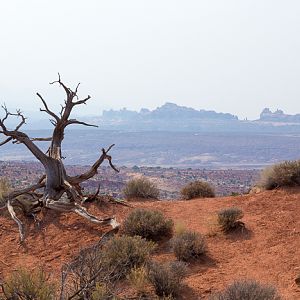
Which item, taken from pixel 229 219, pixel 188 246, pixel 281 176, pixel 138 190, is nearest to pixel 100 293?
pixel 188 246

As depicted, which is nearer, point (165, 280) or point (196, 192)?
point (165, 280)

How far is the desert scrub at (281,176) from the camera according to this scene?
13891mm

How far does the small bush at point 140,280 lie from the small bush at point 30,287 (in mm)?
1457

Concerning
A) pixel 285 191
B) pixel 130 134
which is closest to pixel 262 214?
pixel 285 191

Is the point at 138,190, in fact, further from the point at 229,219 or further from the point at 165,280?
the point at 165,280

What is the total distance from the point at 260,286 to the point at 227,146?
527ft

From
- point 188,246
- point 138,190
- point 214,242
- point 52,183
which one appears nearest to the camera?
point 188,246

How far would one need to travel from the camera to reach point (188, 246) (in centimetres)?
898

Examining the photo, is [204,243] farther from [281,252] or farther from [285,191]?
[285,191]

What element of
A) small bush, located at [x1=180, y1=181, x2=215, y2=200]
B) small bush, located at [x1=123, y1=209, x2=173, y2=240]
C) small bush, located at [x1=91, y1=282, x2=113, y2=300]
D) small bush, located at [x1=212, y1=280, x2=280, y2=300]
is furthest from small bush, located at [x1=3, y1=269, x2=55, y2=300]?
small bush, located at [x1=180, y1=181, x2=215, y2=200]

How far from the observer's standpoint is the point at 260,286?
638 centimetres

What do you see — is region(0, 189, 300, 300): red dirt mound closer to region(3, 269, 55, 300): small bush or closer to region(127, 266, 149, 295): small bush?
region(127, 266, 149, 295): small bush

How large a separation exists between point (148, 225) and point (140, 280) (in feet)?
9.90

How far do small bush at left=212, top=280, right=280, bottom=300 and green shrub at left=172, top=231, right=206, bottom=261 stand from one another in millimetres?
2532
